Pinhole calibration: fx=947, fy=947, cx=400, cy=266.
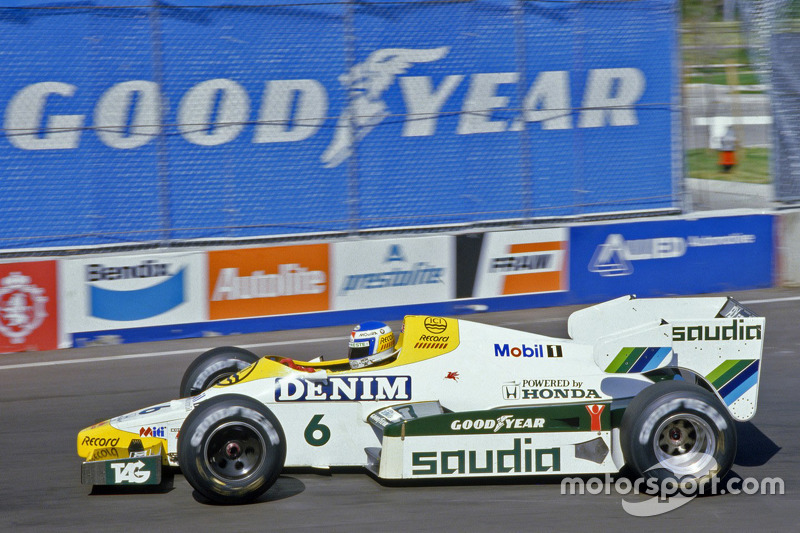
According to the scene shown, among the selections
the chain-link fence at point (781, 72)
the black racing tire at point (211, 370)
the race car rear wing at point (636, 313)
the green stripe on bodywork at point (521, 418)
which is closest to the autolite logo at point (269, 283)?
the black racing tire at point (211, 370)

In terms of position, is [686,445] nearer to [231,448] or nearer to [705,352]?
[705,352]

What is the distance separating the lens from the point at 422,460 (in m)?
5.30

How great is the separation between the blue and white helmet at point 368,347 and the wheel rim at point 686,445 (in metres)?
1.66

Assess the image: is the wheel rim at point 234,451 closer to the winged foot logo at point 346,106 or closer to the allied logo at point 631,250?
the winged foot logo at point 346,106

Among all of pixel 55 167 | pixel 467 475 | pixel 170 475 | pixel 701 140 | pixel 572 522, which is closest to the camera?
pixel 572 522

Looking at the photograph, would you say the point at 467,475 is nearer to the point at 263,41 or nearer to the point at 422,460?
the point at 422,460

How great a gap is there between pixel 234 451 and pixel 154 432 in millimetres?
610

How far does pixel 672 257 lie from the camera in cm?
1046

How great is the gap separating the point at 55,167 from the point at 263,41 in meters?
2.50

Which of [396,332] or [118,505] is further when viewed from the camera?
[396,332]

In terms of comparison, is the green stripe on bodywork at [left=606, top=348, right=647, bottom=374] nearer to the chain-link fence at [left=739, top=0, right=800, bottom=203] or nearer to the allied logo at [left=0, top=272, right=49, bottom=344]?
the allied logo at [left=0, top=272, right=49, bottom=344]

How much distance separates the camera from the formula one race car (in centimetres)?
518

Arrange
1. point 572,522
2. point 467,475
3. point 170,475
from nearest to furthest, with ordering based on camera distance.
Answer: point 572,522 → point 467,475 → point 170,475

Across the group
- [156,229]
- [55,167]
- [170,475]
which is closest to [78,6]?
[55,167]
